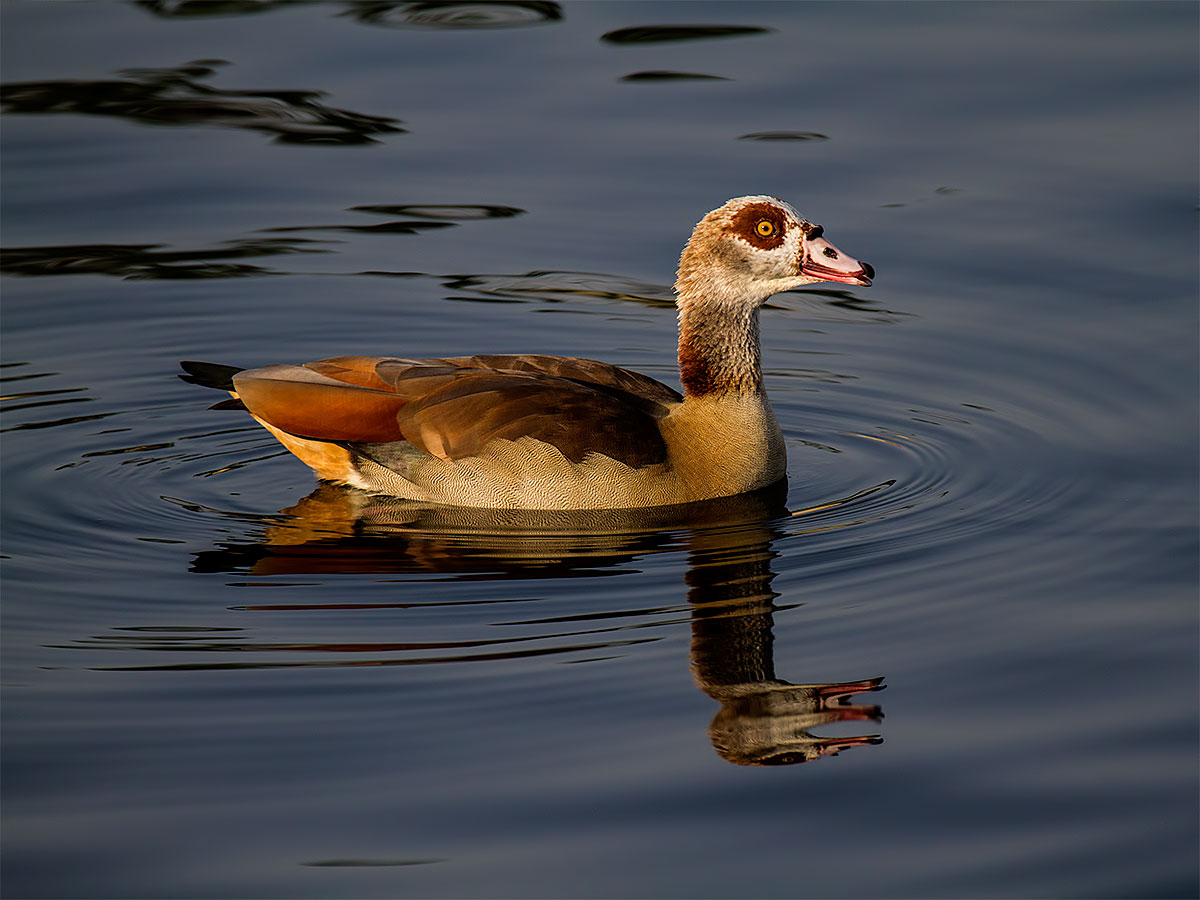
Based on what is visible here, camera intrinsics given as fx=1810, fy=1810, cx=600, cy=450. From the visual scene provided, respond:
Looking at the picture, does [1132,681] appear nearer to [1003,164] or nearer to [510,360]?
[510,360]

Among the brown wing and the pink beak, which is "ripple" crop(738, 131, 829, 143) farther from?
the brown wing

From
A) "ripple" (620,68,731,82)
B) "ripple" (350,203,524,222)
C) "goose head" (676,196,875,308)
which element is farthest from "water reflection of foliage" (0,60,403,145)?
"goose head" (676,196,875,308)

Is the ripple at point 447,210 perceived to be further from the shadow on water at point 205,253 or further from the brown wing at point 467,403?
the brown wing at point 467,403

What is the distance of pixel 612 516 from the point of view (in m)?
9.30

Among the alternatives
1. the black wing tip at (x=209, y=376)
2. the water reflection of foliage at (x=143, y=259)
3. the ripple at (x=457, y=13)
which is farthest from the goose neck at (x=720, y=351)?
the ripple at (x=457, y=13)

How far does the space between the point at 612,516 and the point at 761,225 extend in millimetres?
1779

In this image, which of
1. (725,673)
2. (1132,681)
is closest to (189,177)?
(725,673)

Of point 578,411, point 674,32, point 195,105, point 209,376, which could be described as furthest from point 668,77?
point 578,411

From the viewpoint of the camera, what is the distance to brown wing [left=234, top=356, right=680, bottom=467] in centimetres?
934

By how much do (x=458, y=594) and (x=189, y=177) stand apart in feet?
24.6

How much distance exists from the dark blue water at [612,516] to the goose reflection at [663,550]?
0.03 meters

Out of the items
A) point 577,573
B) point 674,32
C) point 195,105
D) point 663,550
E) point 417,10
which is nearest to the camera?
point 577,573

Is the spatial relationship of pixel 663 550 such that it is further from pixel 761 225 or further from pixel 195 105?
pixel 195 105

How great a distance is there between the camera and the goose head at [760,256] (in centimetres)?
969
